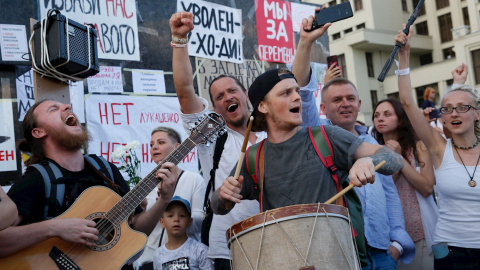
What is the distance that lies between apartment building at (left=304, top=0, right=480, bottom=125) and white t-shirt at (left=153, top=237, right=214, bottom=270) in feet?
116

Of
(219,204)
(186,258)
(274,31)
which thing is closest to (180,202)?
(186,258)

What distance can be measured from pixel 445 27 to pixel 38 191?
49.5 metres

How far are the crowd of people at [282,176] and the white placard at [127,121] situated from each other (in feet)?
5.99

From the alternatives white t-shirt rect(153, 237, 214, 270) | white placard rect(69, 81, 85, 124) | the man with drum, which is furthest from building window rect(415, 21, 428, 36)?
the man with drum

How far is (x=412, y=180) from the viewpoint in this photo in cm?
515

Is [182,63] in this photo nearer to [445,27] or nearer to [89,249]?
[89,249]

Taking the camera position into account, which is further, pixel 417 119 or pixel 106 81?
pixel 106 81

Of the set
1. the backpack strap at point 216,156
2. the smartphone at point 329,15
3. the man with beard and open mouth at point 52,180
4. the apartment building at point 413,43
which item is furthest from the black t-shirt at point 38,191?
the apartment building at point 413,43

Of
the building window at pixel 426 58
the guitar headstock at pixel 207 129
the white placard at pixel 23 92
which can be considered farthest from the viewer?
the building window at pixel 426 58

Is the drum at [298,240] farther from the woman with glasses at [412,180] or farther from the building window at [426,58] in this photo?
the building window at [426,58]

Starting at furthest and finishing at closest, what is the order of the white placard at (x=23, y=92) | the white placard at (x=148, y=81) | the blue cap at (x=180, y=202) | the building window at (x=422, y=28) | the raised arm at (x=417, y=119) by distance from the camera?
the building window at (x=422, y=28)
the white placard at (x=148, y=81)
the white placard at (x=23, y=92)
the blue cap at (x=180, y=202)
the raised arm at (x=417, y=119)

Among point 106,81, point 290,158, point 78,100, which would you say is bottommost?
point 290,158

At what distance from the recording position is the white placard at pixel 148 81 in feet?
24.9

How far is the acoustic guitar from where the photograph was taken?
144 inches
